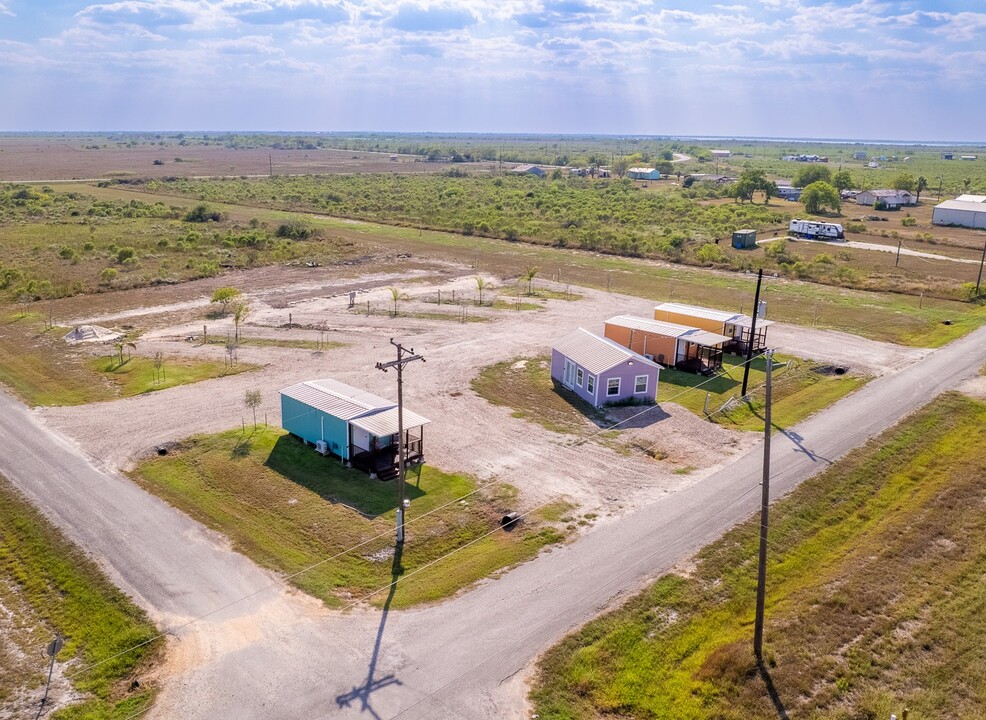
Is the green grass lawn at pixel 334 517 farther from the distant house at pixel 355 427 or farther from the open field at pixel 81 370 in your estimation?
the open field at pixel 81 370

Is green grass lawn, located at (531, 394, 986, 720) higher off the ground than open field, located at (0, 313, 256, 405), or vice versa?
open field, located at (0, 313, 256, 405)

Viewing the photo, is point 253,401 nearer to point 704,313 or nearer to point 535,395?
point 535,395

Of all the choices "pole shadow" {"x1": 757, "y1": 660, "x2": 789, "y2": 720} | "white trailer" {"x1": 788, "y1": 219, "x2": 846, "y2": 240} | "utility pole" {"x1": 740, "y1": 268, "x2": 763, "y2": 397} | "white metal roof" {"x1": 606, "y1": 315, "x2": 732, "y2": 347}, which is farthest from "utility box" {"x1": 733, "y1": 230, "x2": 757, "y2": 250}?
"pole shadow" {"x1": 757, "y1": 660, "x2": 789, "y2": 720}

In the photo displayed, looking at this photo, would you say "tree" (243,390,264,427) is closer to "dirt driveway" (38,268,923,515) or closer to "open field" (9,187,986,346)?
"dirt driveway" (38,268,923,515)

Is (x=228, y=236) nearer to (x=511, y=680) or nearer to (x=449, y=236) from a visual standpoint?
(x=449, y=236)

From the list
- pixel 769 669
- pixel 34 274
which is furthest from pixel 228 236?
pixel 769 669

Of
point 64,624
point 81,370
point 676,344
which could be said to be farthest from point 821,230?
point 64,624
